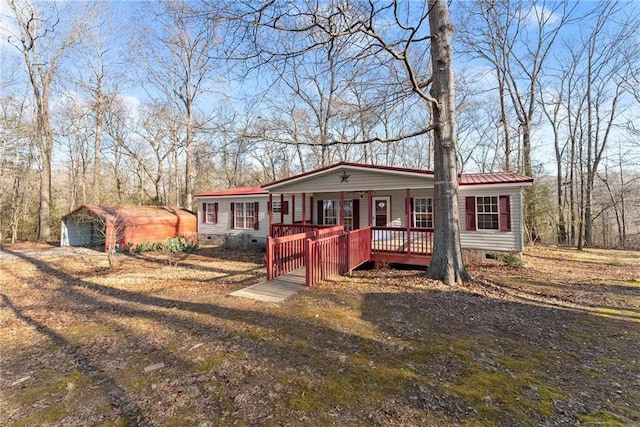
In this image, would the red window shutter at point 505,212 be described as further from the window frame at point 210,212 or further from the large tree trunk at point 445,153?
the window frame at point 210,212

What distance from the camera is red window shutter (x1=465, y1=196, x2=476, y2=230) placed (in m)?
10.7

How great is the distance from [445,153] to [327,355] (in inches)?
230

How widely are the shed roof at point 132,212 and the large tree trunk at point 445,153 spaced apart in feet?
46.2

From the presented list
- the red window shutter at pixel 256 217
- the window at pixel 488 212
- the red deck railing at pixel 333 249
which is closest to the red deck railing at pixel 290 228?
the red deck railing at pixel 333 249

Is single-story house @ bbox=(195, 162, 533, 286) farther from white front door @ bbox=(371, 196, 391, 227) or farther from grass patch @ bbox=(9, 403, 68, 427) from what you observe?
grass patch @ bbox=(9, 403, 68, 427)

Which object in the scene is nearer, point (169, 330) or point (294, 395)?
point (294, 395)

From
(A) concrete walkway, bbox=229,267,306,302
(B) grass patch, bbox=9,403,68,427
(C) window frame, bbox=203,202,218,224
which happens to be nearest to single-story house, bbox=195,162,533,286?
(A) concrete walkway, bbox=229,267,306,302

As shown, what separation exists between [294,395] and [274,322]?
6.79ft

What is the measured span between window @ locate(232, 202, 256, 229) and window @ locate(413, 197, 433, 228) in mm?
8699

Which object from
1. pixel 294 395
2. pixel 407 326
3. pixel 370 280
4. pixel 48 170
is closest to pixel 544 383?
pixel 407 326

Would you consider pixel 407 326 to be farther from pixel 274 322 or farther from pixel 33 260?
pixel 33 260

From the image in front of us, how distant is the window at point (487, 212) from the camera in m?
10.4

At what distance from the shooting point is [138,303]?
20.8 ft

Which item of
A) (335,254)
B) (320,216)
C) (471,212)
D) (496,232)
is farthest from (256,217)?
(496,232)
